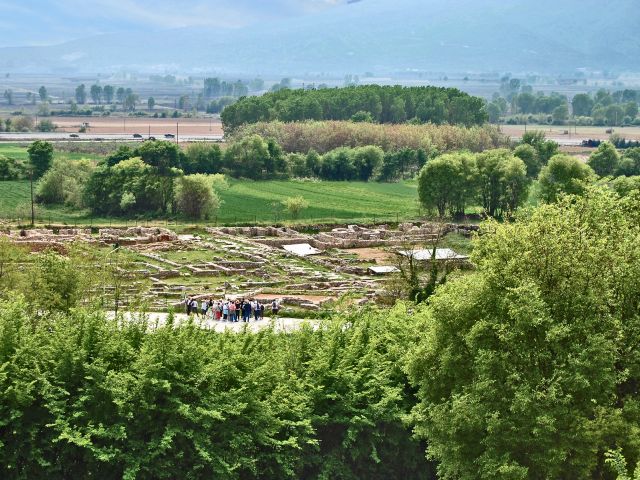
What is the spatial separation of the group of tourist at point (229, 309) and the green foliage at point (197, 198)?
3905cm

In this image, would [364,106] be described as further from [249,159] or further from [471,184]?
[471,184]

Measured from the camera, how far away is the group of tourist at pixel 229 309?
192 ft

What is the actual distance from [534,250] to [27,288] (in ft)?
86.6

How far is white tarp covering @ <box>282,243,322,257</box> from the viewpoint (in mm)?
81312

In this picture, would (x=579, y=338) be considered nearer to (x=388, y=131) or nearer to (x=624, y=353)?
(x=624, y=353)

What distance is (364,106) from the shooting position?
604 feet

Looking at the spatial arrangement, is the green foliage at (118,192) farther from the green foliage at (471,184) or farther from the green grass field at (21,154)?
the green grass field at (21,154)

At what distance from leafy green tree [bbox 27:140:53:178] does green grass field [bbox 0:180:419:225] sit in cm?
538

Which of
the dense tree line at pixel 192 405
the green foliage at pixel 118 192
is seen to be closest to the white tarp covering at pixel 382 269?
the green foliage at pixel 118 192

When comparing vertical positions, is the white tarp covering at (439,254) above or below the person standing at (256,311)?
below

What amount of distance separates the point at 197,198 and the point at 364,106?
285 feet

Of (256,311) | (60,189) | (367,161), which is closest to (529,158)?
(367,161)

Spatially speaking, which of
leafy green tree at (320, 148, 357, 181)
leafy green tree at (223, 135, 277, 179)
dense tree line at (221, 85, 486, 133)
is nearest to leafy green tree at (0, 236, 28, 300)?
leafy green tree at (223, 135, 277, 179)

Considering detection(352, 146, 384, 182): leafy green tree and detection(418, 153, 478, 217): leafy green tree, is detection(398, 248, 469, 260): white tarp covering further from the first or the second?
detection(352, 146, 384, 182): leafy green tree
